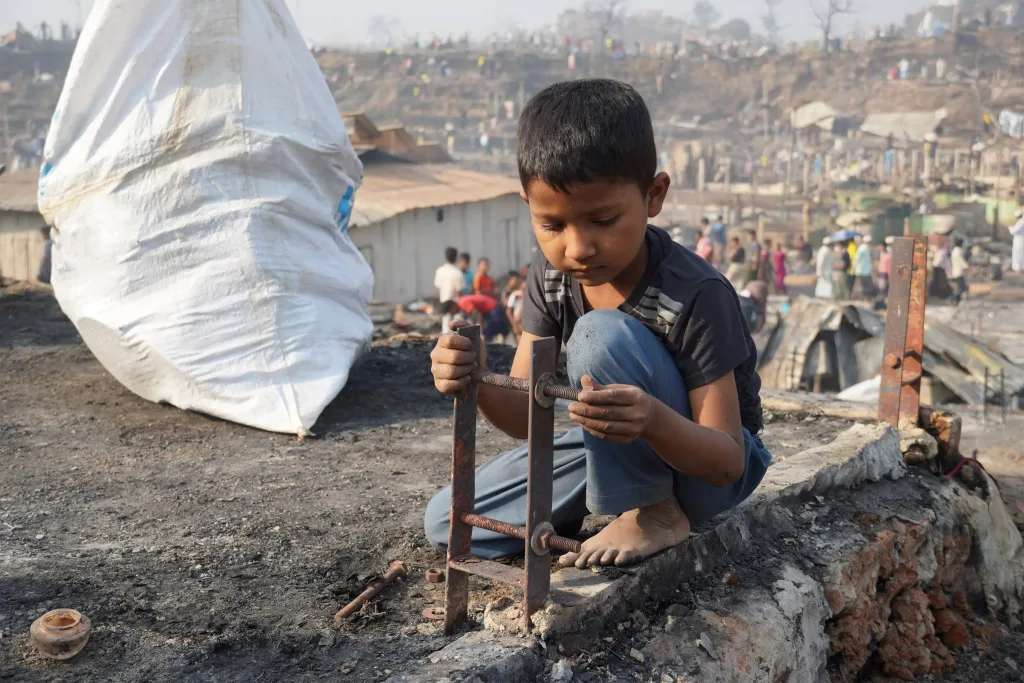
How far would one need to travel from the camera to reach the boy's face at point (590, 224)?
1.96m

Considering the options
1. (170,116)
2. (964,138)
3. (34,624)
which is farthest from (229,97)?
(964,138)

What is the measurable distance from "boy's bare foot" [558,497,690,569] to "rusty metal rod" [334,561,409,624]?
40cm

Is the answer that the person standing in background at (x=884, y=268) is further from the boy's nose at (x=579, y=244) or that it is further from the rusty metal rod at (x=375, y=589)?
the boy's nose at (x=579, y=244)

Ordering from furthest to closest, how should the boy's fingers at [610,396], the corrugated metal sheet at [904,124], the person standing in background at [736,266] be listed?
the corrugated metal sheet at [904,124], the person standing in background at [736,266], the boy's fingers at [610,396]

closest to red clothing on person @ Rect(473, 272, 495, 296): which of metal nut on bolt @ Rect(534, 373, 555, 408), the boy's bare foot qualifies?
the boy's bare foot

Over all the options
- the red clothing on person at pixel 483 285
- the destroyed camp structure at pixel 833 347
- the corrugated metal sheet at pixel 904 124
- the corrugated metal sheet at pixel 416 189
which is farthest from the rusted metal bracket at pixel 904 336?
the corrugated metal sheet at pixel 904 124

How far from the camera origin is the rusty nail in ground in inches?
86.4

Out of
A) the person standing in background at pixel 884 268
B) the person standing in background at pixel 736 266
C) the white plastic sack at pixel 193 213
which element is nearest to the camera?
the white plastic sack at pixel 193 213

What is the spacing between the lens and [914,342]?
12.0ft

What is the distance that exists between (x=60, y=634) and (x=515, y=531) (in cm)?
96

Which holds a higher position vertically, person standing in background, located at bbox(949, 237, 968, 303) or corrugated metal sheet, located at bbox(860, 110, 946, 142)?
corrugated metal sheet, located at bbox(860, 110, 946, 142)

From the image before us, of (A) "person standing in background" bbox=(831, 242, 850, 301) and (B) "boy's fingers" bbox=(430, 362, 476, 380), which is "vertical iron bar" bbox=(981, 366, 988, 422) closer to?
(A) "person standing in background" bbox=(831, 242, 850, 301)

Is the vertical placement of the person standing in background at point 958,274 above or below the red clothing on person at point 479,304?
below

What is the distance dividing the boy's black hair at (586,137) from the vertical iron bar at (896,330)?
1.87 metres
